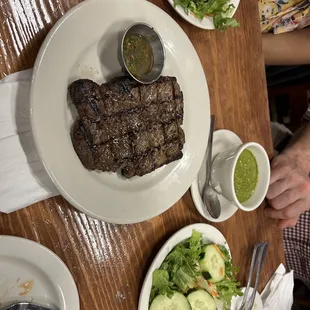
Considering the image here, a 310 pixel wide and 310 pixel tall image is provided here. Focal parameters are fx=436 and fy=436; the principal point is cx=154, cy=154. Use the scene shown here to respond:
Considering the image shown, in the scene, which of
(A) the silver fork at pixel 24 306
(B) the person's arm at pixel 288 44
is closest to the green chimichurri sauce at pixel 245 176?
(A) the silver fork at pixel 24 306

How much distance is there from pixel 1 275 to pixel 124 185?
0.59m

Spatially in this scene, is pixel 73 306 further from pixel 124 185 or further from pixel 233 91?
pixel 233 91

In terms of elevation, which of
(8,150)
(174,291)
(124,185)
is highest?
(8,150)

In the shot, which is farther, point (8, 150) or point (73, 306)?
point (73, 306)

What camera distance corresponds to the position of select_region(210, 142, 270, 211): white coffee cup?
209 centimetres

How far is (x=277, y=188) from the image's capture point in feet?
8.86

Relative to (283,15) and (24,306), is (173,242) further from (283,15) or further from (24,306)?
(283,15)

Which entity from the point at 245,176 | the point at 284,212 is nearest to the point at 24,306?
the point at 245,176

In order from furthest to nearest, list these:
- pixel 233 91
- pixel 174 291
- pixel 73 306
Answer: pixel 233 91 → pixel 174 291 → pixel 73 306

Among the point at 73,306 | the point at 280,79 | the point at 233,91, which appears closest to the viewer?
the point at 73,306

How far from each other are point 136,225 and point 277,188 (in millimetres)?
1135

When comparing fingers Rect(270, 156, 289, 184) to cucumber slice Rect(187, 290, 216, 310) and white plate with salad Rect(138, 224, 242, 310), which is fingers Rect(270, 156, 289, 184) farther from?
cucumber slice Rect(187, 290, 216, 310)

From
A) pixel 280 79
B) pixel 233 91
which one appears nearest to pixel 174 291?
pixel 233 91

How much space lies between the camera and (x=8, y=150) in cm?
155
